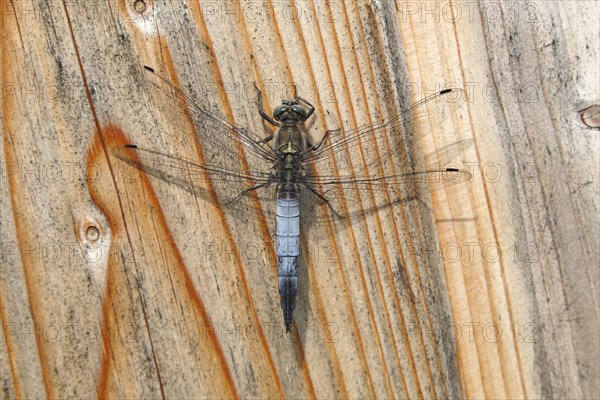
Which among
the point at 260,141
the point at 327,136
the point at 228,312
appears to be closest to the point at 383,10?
the point at 327,136

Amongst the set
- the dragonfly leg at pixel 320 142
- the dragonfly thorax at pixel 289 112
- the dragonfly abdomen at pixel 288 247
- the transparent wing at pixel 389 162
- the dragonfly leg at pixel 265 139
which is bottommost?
the dragonfly abdomen at pixel 288 247

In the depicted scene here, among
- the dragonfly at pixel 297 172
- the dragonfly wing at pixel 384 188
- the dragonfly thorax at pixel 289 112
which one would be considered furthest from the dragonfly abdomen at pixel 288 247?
the dragonfly thorax at pixel 289 112

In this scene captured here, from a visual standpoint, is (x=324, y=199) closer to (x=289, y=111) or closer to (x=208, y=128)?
(x=289, y=111)

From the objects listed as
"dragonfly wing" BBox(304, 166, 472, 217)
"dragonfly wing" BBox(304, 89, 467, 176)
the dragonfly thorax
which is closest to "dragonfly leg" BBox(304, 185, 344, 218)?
"dragonfly wing" BBox(304, 166, 472, 217)

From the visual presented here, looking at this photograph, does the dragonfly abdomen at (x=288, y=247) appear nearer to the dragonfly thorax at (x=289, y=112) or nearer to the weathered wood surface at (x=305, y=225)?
the weathered wood surface at (x=305, y=225)

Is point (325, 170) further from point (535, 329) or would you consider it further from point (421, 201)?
point (535, 329)

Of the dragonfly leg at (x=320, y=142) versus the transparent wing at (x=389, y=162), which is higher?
the dragonfly leg at (x=320, y=142)

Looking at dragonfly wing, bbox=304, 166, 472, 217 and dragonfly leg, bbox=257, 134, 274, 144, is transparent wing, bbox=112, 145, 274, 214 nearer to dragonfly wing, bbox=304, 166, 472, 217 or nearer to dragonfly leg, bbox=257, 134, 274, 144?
dragonfly leg, bbox=257, 134, 274, 144
